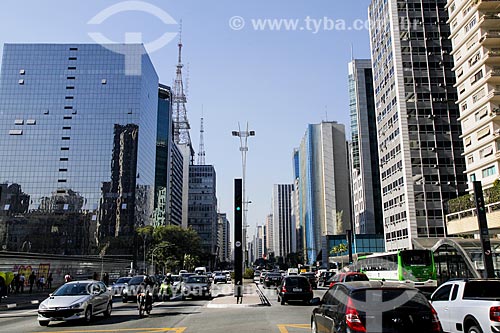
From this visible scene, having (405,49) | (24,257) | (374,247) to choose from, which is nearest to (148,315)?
(24,257)

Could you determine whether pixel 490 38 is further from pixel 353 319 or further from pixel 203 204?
pixel 203 204

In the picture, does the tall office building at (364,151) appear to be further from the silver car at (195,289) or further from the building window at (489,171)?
the silver car at (195,289)

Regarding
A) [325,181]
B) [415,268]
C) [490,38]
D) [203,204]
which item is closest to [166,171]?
[203,204]

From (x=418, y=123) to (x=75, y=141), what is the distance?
84500mm

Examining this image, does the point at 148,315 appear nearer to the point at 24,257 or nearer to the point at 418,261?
the point at 418,261

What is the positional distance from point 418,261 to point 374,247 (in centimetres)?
7264

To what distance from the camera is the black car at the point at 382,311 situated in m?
7.50

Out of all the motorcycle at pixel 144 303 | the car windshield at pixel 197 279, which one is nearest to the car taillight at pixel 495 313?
the motorcycle at pixel 144 303

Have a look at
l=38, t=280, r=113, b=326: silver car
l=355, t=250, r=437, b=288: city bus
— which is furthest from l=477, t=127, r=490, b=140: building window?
l=38, t=280, r=113, b=326: silver car

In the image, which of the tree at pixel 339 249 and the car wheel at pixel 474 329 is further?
the tree at pixel 339 249

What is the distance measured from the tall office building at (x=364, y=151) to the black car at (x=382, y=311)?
102 meters

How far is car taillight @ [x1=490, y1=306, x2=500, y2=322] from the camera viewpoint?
9484 millimetres

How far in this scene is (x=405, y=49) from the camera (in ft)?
243

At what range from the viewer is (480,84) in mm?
45625
